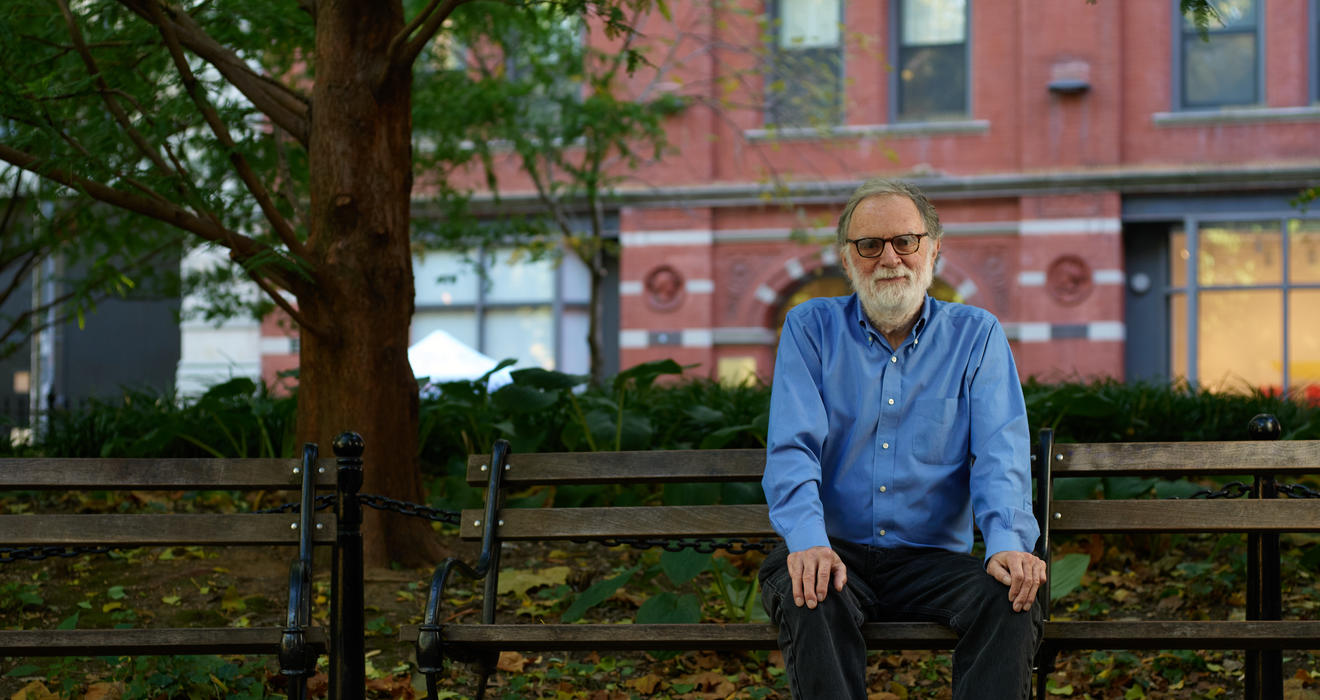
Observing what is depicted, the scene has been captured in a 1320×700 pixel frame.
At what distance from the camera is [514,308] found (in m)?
18.5

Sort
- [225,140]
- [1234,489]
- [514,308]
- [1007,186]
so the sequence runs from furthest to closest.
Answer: [514,308] < [1007,186] < [225,140] < [1234,489]

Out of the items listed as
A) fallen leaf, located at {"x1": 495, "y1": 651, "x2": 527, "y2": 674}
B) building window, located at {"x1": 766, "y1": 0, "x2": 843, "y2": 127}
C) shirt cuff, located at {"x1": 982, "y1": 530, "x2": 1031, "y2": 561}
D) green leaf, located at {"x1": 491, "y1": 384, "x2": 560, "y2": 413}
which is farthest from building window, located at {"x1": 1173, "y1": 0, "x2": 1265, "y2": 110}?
shirt cuff, located at {"x1": 982, "y1": 530, "x2": 1031, "y2": 561}

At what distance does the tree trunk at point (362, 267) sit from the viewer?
5.49m

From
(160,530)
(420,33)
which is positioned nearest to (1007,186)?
(420,33)

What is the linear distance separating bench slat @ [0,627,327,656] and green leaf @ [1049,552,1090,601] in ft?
8.21

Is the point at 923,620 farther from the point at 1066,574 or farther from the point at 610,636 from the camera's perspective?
the point at 1066,574

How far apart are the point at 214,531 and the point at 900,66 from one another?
15041 millimetres

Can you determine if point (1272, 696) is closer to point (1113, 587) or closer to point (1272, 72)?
point (1113, 587)

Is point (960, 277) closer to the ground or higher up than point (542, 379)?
higher up

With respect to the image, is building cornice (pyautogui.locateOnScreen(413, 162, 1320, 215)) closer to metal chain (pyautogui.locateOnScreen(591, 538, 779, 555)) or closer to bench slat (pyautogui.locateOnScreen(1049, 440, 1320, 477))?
metal chain (pyautogui.locateOnScreen(591, 538, 779, 555))

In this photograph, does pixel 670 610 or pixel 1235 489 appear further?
pixel 670 610

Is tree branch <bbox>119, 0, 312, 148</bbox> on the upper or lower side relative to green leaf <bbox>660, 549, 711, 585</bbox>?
upper

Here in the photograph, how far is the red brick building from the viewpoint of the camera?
1639cm

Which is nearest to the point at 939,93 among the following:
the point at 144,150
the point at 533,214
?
the point at 533,214
